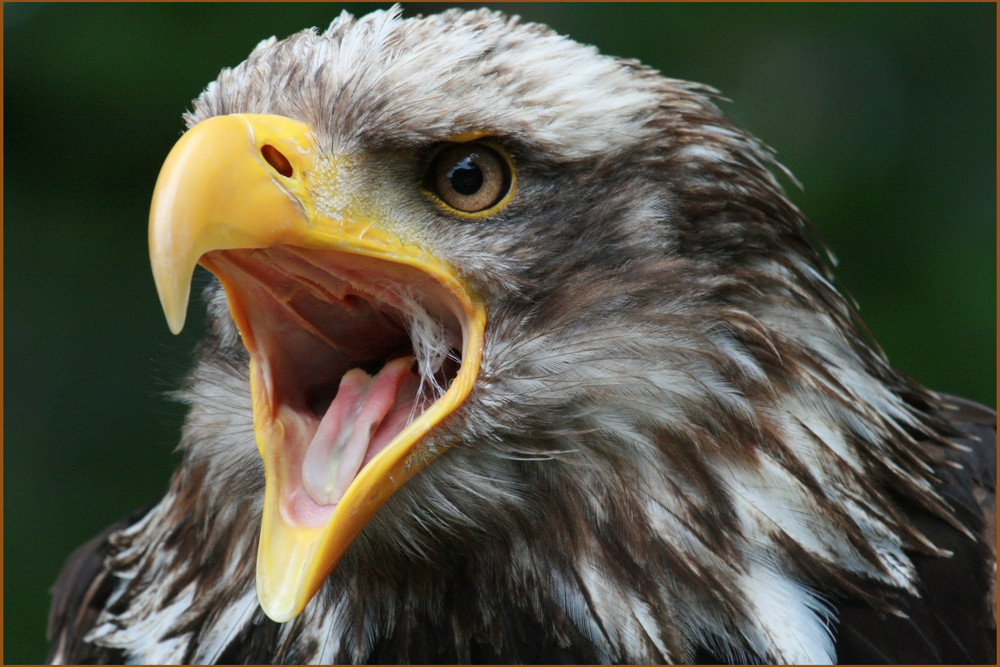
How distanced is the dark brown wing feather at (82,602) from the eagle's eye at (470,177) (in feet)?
3.05

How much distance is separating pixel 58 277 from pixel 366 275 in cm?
205

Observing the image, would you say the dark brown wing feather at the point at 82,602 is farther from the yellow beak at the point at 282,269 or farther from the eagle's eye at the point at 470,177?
the eagle's eye at the point at 470,177

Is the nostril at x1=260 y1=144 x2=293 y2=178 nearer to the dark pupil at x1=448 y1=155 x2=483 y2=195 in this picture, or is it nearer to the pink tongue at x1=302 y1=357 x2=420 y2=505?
the dark pupil at x1=448 y1=155 x2=483 y2=195

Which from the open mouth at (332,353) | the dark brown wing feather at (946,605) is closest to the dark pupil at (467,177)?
the open mouth at (332,353)

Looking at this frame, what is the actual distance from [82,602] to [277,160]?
111 centimetres

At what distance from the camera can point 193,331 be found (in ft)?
6.79

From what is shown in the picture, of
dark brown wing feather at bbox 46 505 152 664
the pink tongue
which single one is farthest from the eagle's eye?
dark brown wing feather at bbox 46 505 152 664

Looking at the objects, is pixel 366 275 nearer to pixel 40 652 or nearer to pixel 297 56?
pixel 297 56

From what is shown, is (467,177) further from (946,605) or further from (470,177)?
(946,605)

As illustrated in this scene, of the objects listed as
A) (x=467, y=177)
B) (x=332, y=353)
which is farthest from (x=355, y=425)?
(x=467, y=177)

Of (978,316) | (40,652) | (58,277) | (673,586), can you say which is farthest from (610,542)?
(40,652)

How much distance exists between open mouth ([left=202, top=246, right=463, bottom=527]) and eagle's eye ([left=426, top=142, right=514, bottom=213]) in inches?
4.2

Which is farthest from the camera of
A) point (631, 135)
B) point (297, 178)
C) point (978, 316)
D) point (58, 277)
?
point (58, 277)

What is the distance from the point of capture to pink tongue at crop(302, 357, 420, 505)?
52.4 inches
